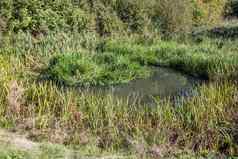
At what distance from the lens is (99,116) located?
784cm

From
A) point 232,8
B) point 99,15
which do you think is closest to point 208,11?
point 232,8

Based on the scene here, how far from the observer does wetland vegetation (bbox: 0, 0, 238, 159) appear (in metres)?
7.04

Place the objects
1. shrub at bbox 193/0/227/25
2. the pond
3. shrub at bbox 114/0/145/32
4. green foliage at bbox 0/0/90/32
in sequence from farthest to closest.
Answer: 1. shrub at bbox 193/0/227/25
2. shrub at bbox 114/0/145/32
3. green foliage at bbox 0/0/90/32
4. the pond

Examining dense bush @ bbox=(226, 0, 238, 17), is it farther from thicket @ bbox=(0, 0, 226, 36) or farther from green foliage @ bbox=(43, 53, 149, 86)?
green foliage @ bbox=(43, 53, 149, 86)

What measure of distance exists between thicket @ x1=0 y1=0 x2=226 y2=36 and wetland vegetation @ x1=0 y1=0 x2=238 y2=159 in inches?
1.3

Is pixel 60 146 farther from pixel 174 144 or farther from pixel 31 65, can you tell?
pixel 31 65

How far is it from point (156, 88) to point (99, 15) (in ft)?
17.5

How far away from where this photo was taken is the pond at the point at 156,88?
10203mm

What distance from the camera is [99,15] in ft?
51.4

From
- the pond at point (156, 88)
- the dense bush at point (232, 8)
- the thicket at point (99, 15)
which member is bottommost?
the pond at point (156, 88)

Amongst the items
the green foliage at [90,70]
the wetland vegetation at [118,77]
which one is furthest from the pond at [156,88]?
the green foliage at [90,70]

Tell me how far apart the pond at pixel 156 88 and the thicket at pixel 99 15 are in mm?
3689

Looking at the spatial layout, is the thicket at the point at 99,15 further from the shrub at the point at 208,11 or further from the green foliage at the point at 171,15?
the shrub at the point at 208,11

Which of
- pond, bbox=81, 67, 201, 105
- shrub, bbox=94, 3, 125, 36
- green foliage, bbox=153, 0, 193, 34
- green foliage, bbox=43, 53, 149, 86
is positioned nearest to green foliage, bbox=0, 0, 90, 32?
shrub, bbox=94, 3, 125, 36
